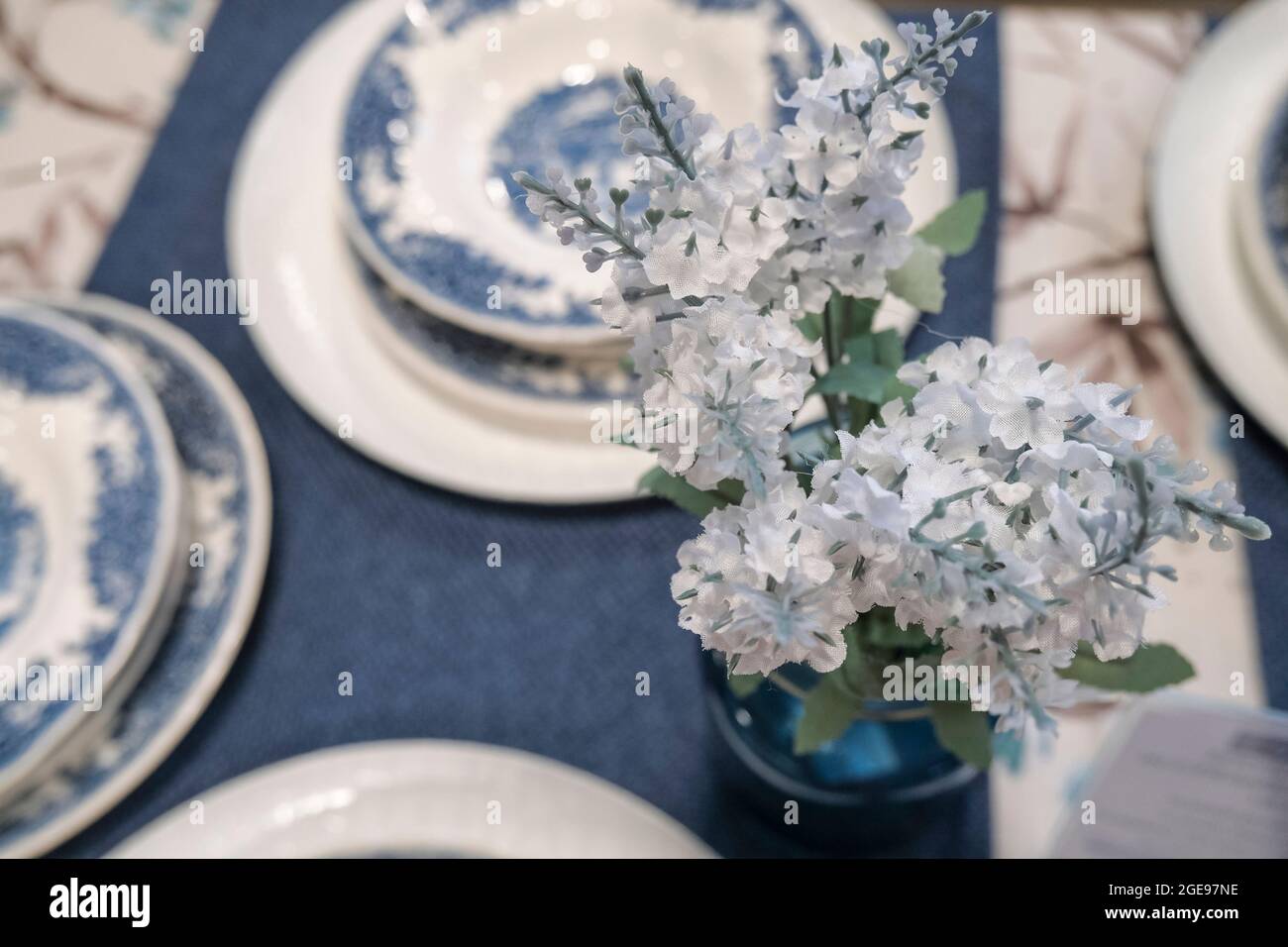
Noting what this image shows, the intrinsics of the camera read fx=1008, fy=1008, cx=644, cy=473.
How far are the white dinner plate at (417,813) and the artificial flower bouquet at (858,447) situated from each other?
0.23 m

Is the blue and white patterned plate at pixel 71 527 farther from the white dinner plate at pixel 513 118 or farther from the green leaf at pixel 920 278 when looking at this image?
the green leaf at pixel 920 278

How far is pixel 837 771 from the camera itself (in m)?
0.42

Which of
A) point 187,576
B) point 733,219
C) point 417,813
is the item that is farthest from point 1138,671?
point 187,576

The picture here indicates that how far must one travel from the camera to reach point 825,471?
232mm

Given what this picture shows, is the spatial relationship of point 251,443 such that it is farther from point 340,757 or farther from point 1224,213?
point 1224,213

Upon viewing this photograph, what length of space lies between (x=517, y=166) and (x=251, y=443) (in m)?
0.22

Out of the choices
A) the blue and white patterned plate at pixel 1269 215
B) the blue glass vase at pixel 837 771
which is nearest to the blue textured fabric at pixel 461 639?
the blue glass vase at pixel 837 771

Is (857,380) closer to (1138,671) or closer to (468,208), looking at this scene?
(1138,671)

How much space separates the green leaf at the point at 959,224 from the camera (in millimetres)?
321

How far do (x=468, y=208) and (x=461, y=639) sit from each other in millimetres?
240

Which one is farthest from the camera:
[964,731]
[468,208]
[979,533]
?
[468,208]

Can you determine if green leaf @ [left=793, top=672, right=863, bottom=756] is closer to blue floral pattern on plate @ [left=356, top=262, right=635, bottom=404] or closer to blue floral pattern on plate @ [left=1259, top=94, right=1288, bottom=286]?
blue floral pattern on plate @ [left=356, top=262, right=635, bottom=404]
